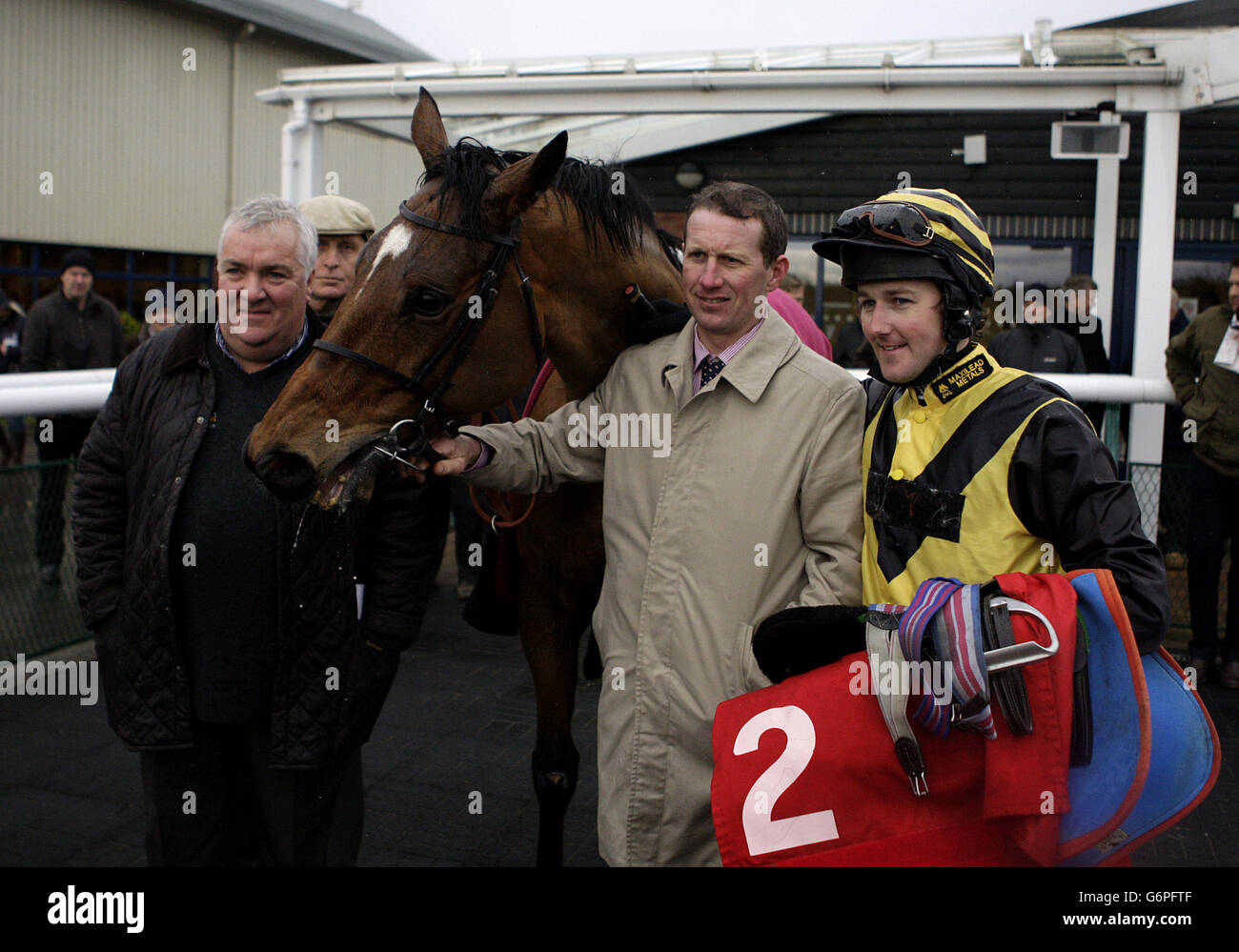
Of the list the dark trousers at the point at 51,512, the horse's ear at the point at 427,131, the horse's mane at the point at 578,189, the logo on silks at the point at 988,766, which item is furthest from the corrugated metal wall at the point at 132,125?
the logo on silks at the point at 988,766

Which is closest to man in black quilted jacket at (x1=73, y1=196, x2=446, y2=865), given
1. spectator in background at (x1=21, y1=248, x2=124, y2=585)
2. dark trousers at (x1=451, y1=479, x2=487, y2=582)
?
dark trousers at (x1=451, y1=479, x2=487, y2=582)

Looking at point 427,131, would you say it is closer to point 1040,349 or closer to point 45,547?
point 45,547

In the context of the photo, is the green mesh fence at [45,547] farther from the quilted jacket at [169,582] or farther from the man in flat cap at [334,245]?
the quilted jacket at [169,582]

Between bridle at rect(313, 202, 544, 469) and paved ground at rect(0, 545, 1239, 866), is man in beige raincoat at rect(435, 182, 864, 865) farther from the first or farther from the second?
paved ground at rect(0, 545, 1239, 866)

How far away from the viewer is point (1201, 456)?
5648 millimetres

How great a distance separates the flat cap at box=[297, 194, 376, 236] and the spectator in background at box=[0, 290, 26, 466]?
5249mm

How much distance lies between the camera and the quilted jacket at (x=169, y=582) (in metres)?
2.46

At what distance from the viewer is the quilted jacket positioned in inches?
96.9

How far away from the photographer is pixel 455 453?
7.80ft

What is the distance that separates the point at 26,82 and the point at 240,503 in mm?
15134

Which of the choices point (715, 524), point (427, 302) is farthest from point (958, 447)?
point (427, 302)

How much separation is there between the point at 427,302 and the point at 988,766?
1.52 m

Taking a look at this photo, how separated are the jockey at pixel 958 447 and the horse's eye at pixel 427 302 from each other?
88 cm
